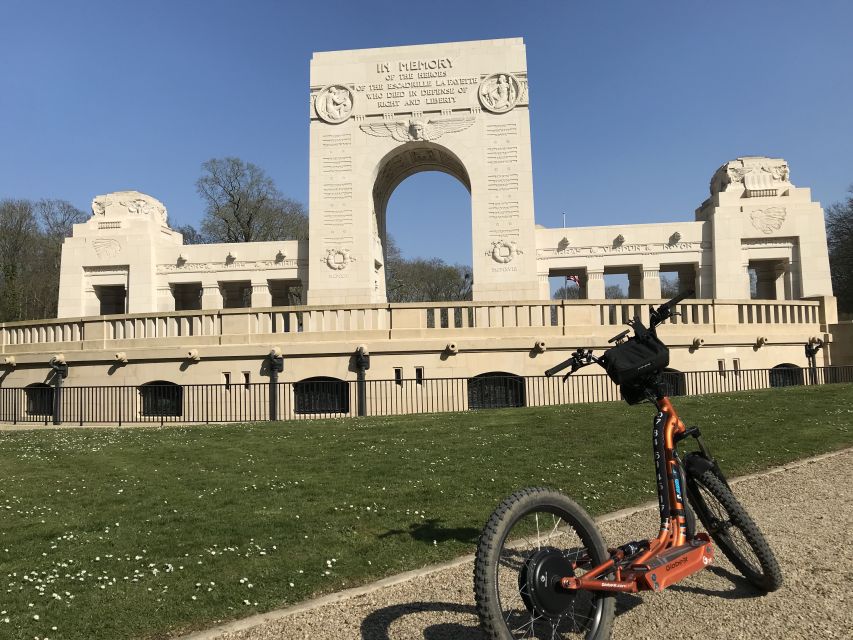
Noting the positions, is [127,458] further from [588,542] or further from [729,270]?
[729,270]

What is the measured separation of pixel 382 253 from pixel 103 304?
18322 mm

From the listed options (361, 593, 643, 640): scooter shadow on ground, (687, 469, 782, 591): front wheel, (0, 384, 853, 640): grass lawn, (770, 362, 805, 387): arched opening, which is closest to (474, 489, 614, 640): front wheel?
(361, 593, 643, 640): scooter shadow on ground

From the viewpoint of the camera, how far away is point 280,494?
7.30 m

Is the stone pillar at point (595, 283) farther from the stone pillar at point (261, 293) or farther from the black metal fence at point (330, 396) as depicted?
the stone pillar at point (261, 293)

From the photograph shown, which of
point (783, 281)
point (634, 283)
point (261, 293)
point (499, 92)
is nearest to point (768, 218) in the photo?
point (783, 281)

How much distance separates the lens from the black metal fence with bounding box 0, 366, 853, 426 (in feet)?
53.9

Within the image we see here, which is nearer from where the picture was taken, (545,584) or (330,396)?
(545,584)

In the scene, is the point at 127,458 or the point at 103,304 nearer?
the point at 127,458

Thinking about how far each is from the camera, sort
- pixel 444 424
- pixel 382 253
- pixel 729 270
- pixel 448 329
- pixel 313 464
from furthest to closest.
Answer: pixel 382 253 → pixel 729 270 → pixel 448 329 → pixel 444 424 → pixel 313 464

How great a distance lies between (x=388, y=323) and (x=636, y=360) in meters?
13.7

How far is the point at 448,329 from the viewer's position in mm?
17047

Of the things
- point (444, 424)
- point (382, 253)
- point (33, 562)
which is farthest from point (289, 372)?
point (382, 253)

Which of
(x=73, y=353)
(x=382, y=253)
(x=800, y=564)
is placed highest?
(x=382, y=253)

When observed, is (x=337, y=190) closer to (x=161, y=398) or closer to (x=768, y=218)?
(x=161, y=398)
